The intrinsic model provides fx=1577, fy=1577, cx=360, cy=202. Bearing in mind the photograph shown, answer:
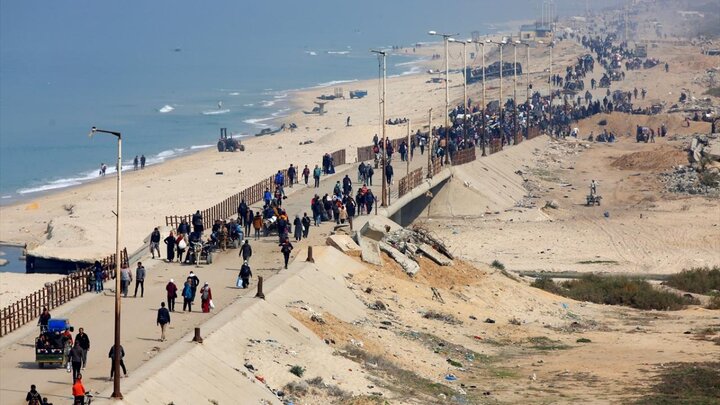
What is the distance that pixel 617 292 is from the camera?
42.1 metres

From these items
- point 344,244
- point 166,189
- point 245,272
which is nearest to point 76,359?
point 245,272

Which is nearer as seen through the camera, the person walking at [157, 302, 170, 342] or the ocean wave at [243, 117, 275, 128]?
the person walking at [157, 302, 170, 342]

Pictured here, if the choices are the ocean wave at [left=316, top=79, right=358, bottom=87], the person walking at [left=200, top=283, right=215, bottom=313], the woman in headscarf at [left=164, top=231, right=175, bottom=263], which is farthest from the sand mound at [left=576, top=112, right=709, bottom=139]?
the ocean wave at [left=316, top=79, right=358, bottom=87]

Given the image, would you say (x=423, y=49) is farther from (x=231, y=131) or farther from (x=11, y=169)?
(x=11, y=169)

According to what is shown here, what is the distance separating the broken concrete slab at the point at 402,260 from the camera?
3934 cm

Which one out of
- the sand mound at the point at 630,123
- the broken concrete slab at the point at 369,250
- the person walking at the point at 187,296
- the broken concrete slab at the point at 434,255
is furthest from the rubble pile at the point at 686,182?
the person walking at the point at 187,296

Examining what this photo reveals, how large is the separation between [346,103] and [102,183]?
1641 inches

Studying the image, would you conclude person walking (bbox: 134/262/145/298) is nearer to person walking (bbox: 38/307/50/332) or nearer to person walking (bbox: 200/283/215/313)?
person walking (bbox: 200/283/215/313)

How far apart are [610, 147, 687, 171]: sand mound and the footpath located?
29025mm

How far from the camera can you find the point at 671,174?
66.2 m

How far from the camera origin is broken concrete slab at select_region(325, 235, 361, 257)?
38.6 meters

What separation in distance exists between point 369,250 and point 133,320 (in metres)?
9.60

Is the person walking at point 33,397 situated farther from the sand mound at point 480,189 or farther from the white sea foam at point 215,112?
the white sea foam at point 215,112

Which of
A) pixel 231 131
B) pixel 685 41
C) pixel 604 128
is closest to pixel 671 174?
pixel 604 128
